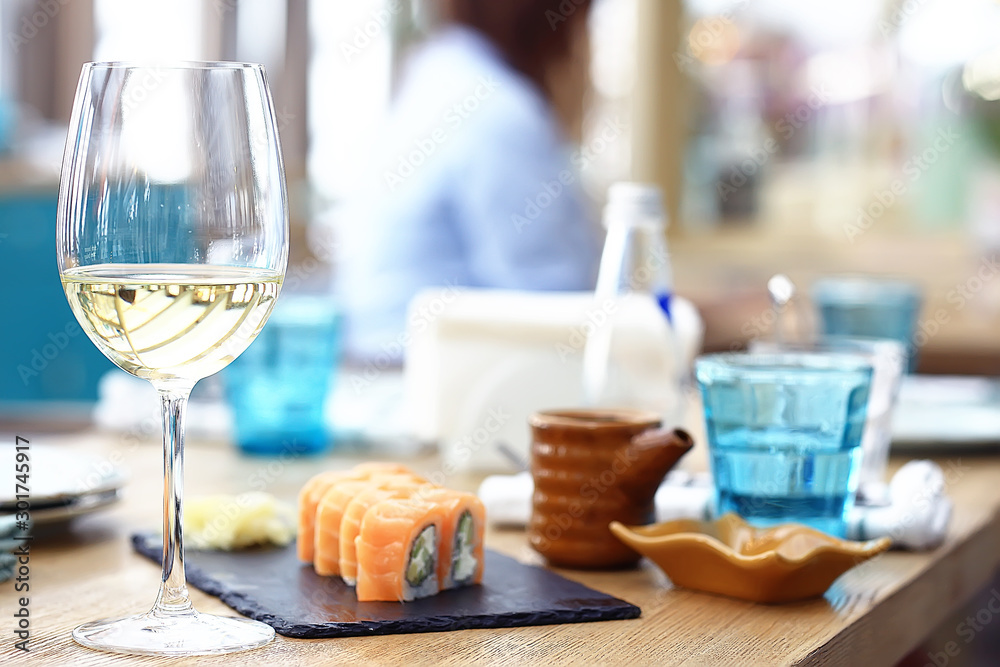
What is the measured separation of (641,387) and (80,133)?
0.60 m

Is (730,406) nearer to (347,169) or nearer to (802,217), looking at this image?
(802,217)

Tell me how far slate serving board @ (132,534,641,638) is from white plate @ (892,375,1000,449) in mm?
652

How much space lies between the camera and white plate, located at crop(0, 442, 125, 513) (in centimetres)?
82

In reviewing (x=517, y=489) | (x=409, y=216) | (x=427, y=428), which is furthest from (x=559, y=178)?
(x=517, y=489)

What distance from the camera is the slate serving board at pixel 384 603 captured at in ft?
2.03

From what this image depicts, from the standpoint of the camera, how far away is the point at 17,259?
3498 millimetres
